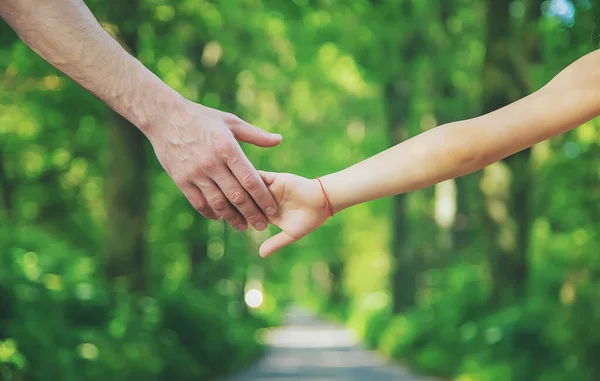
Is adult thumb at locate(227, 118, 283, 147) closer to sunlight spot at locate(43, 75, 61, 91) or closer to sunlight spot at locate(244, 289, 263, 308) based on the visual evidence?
sunlight spot at locate(43, 75, 61, 91)

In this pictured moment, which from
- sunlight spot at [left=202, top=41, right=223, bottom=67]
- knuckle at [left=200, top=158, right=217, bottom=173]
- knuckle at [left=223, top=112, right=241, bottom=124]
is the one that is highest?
sunlight spot at [left=202, top=41, right=223, bottom=67]

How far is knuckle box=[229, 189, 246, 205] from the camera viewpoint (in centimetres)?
312

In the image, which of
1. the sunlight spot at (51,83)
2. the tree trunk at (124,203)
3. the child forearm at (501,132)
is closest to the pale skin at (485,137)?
the child forearm at (501,132)

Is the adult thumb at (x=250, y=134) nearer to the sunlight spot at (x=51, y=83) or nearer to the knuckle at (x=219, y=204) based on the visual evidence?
the knuckle at (x=219, y=204)

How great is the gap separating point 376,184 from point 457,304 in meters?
14.4

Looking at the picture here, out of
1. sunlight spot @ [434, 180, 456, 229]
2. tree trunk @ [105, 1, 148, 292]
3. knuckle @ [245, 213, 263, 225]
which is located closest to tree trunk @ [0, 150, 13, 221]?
tree trunk @ [105, 1, 148, 292]

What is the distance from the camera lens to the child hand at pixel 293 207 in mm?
3098

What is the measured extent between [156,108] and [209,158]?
249 mm

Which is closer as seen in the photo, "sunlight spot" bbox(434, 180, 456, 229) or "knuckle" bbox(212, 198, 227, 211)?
"knuckle" bbox(212, 198, 227, 211)

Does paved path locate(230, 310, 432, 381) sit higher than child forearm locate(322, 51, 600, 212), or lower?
higher

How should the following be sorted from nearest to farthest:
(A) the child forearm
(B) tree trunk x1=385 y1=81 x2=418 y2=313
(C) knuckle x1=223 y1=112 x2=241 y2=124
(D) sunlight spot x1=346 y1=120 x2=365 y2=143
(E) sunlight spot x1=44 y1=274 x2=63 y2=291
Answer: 1. (A) the child forearm
2. (C) knuckle x1=223 y1=112 x2=241 y2=124
3. (E) sunlight spot x1=44 y1=274 x2=63 y2=291
4. (B) tree trunk x1=385 y1=81 x2=418 y2=313
5. (D) sunlight spot x1=346 y1=120 x2=365 y2=143

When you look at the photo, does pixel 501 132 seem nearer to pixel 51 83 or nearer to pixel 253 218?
pixel 253 218

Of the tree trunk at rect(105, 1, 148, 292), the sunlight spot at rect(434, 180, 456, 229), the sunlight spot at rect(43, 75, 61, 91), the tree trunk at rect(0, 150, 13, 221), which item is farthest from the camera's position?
the sunlight spot at rect(434, 180, 456, 229)

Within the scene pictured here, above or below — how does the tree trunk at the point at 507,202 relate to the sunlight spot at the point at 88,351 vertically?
above
